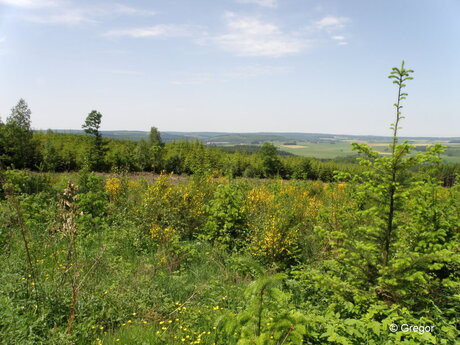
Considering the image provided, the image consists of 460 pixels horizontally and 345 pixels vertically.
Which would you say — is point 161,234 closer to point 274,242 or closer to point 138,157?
point 274,242

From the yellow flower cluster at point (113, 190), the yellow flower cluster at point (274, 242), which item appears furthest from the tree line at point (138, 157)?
the yellow flower cluster at point (274, 242)

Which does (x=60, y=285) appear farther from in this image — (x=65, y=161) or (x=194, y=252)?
(x=65, y=161)

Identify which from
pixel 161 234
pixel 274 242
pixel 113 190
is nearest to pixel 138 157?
pixel 113 190

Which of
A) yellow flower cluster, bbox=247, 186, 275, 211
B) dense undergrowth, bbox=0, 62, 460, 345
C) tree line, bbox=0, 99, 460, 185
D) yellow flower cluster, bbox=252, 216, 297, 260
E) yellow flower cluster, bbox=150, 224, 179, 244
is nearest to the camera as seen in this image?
dense undergrowth, bbox=0, 62, 460, 345

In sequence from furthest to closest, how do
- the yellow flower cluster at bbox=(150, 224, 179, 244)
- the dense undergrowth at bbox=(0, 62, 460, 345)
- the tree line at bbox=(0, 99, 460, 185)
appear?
the tree line at bbox=(0, 99, 460, 185) < the yellow flower cluster at bbox=(150, 224, 179, 244) < the dense undergrowth at bbox=(0, 62, 460, 345)

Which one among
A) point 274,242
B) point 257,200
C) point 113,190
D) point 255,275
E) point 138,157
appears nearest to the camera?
point 255,275

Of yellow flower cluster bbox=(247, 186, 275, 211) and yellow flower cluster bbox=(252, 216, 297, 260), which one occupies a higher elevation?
yellow flower cluster bbox=(247, 186, 275, 211)

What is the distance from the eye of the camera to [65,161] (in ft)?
83.7

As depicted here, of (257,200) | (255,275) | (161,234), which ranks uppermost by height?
(257,200)

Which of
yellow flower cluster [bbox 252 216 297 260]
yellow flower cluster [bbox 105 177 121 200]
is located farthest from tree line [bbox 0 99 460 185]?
yellow flower cluster [bbox 252 216 297 260]

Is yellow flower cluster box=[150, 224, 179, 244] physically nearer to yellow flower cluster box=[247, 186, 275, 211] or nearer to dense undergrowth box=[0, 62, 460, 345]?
dense undergrowth box=[0, 62, 460, 345]

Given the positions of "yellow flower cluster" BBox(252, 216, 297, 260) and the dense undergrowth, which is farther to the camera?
"yellow flower cluster" BBox(252, 216, 297, 260)

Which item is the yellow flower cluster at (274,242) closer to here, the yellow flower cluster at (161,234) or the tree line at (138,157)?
the yellow flower cluster at (161,234)

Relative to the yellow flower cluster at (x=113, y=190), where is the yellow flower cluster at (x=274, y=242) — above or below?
below
